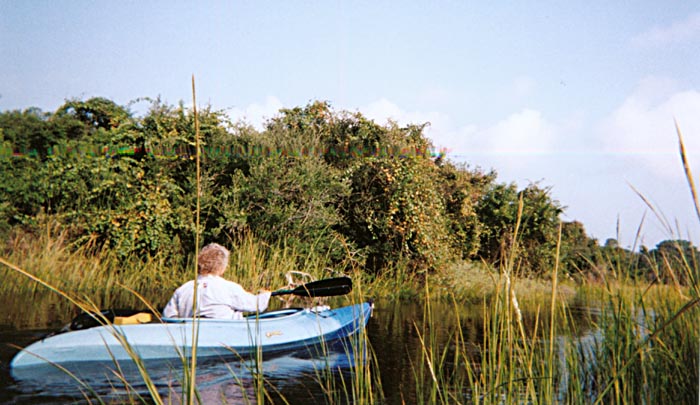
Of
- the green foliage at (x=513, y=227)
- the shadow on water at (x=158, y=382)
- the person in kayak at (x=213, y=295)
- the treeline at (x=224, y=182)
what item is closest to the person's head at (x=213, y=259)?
the person in kayak at (x=213, y=295)

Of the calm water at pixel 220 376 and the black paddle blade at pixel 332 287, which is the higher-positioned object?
the black paddle blade at pixel 332 287

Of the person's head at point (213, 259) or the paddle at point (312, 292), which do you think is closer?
the paddle at point (312, 292)

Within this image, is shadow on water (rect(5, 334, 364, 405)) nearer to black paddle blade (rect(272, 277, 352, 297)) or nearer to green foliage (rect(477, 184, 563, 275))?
black paddle blade (rect(272, 277, 352, 297))

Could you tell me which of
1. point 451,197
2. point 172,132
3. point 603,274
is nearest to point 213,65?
point 603,274

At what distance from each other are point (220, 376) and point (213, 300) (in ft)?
3.17

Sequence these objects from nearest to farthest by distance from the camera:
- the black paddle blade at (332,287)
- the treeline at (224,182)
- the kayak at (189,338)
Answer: the kayak at (189,338) < the black paddle blade at (332,287) < the treeline at (224,182)

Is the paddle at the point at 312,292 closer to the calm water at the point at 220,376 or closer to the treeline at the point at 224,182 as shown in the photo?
the calm water at the point at 220,376

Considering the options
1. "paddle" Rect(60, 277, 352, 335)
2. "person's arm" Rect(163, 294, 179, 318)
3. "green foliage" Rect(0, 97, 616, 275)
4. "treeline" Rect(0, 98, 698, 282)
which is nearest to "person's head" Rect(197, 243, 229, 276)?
"person's arm" Rect(163, 294, 179, 318)

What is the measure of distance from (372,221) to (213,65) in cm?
703

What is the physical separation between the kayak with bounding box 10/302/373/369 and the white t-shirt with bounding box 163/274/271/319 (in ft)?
0.78

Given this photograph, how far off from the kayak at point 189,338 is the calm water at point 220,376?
11 centimetres

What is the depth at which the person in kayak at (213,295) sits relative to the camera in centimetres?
525

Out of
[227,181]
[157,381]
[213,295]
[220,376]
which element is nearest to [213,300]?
[213,295]

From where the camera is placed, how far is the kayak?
450 cm
